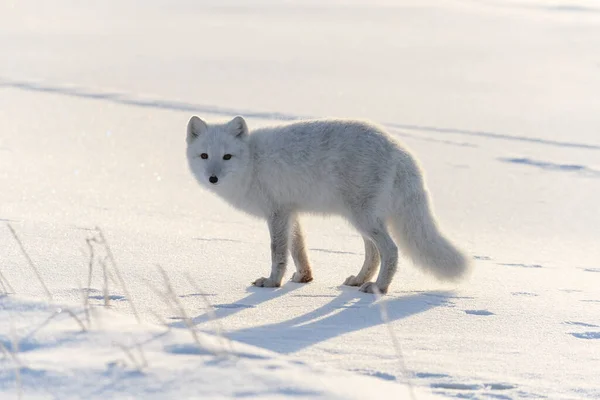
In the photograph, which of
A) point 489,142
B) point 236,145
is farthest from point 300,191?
point 489,142

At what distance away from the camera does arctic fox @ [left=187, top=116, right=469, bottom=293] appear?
12.9ft

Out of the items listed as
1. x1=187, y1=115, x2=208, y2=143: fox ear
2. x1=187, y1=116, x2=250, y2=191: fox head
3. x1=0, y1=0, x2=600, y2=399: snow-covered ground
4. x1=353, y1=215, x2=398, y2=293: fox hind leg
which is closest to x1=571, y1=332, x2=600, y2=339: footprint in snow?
x1=0, y1=0, x2=600, y2=399: snow-covered ground

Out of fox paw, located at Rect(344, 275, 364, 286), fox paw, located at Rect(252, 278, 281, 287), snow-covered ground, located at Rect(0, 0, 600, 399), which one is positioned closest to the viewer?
snow-covered ground, located at Rect(0, 0, 600, 399)

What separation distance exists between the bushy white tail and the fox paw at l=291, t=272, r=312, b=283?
456 mm

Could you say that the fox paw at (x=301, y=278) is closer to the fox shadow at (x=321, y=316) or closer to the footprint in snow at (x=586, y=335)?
the fox shadow at (x=321, y=316)

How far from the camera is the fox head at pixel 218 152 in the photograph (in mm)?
4113

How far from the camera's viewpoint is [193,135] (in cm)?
440

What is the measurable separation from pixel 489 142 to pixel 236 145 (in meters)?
4.66

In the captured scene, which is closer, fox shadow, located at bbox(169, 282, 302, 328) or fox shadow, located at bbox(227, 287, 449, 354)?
fox shadow, located at bbox(227, 287, 449, 354)

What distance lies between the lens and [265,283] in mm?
3832

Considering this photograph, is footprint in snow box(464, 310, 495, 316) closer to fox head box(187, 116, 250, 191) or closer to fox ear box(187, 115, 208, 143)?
fox head box(187, 116, 250, 191)

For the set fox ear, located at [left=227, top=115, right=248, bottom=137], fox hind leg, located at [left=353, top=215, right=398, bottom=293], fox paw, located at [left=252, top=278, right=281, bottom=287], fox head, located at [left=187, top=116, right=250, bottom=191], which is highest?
fox ear, located at [left=227, top=115, right=248, bottom=137]

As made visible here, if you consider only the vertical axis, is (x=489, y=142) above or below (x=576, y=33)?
below

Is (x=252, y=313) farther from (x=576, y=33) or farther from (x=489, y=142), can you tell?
(x=576, y=33)
